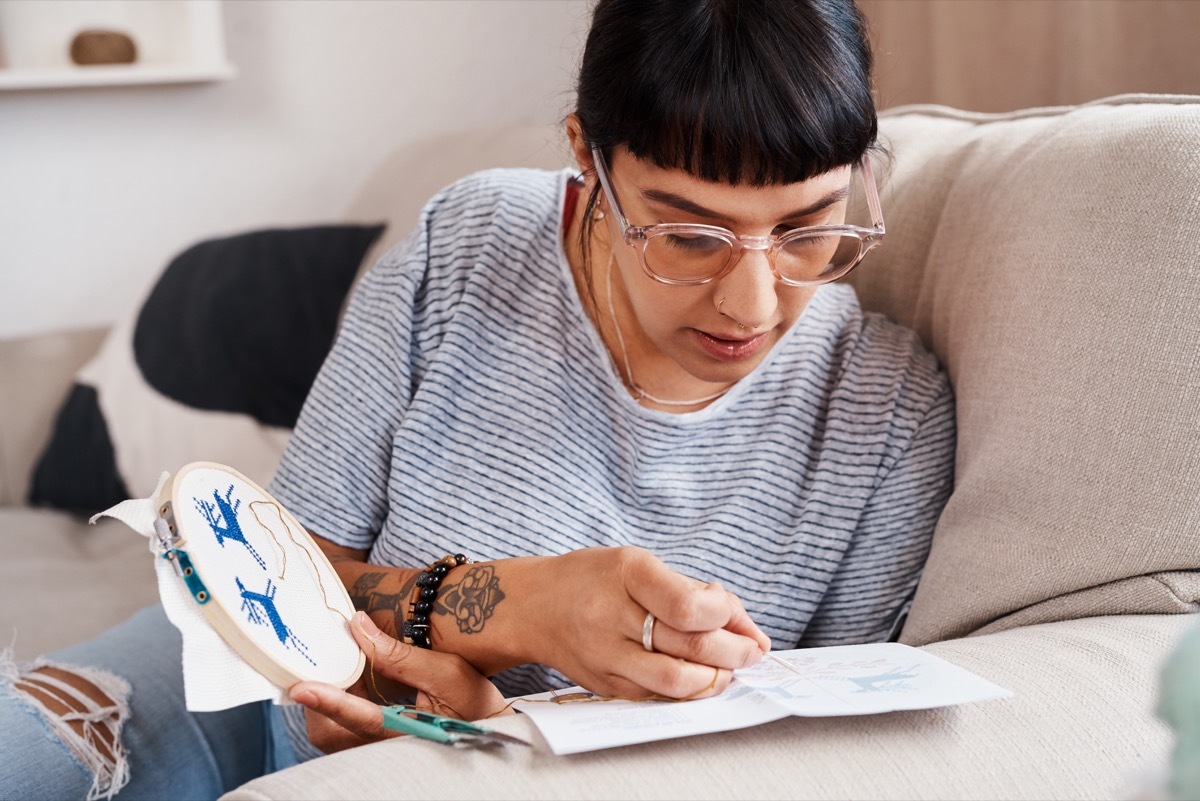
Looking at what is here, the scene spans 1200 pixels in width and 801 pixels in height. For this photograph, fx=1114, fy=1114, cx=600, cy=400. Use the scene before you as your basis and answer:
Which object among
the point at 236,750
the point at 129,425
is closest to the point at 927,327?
the point at 236,750

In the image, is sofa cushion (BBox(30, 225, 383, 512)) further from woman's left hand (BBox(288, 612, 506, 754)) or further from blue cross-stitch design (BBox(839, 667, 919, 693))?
blue cross-stitch design (BBox(839, 667, 919, 693))

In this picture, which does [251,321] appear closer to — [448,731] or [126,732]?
[126,732]

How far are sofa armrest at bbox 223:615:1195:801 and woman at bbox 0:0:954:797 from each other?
209 mm

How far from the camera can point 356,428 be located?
113 centimetres

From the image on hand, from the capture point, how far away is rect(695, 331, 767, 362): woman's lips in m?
1.03

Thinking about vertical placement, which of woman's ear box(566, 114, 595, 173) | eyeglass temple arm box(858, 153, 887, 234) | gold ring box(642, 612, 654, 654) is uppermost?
woman's ear box(566, 114, 595, 173)

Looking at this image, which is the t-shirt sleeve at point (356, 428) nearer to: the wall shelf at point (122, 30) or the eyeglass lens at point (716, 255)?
the eyeglass lens at point (716, 255)

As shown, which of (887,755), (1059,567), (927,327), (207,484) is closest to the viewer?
(887,755)

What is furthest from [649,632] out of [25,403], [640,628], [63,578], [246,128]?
[246,128]

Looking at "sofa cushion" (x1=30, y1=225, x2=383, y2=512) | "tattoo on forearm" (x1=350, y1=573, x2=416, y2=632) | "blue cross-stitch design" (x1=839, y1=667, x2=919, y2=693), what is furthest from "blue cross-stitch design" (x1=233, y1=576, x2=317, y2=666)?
"sofa cushion" (x1=30, y1=225, x2=383, y2=512)

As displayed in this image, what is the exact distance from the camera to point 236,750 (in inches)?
48.3

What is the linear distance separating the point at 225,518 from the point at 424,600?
24cm

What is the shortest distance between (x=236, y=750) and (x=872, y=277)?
2.92 feet

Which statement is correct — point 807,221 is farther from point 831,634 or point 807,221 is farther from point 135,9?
point 135,9
